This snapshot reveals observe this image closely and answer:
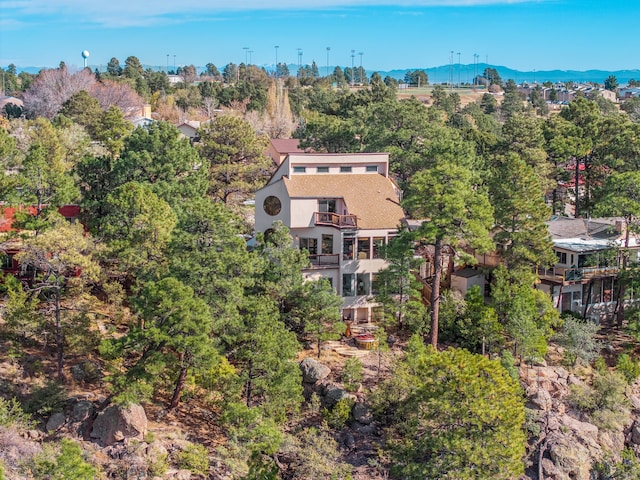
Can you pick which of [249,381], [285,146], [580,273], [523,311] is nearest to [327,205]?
[523,311]

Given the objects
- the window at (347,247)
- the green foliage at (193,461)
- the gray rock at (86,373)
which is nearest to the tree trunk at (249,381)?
the green foliage at (193,461)

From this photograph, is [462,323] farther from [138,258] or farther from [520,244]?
[138,258]

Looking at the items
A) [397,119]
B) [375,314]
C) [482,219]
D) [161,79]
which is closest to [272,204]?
[375,314]

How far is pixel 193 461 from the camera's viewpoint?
29844 millimetres

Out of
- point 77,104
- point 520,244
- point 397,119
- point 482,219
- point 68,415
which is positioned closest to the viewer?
point 68,415

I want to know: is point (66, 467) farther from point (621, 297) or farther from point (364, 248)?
point (621, 297)

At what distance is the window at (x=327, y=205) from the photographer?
4341 cm

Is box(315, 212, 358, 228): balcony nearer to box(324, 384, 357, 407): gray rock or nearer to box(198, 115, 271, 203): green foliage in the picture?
box(324, 384, 357, 407): gray rock

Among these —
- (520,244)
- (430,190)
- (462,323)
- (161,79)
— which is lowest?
(462,323)

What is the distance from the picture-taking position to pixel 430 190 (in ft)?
123

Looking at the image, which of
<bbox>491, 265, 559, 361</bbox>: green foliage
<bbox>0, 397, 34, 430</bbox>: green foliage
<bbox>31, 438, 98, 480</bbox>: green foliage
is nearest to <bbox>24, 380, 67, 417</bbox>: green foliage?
<bbox>0, 397, 34, 430</bbox>: green foliage

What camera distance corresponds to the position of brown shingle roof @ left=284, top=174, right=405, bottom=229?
138 ft

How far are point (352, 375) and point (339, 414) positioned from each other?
216cm

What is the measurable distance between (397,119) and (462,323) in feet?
71.8
